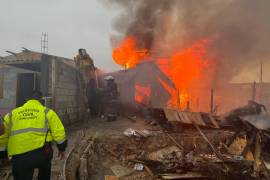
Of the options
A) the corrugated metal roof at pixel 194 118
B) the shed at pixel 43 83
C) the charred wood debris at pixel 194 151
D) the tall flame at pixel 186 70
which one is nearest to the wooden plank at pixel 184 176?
the charred wood debris at pixel 194 151

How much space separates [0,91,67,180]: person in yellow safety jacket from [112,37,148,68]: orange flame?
18401 mm

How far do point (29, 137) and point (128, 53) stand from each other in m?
19.6

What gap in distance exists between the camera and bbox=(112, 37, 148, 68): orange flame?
22500 mm

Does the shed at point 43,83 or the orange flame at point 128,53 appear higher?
the orange flame at point 128,53

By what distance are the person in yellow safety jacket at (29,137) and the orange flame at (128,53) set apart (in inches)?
724

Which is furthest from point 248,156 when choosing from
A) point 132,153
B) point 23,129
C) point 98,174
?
point 23,129

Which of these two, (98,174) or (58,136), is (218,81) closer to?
(98,174)

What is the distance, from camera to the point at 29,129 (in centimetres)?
381

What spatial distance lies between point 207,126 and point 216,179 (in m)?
3.51

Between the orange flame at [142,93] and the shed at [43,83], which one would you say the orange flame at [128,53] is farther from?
the shed at [43,83]

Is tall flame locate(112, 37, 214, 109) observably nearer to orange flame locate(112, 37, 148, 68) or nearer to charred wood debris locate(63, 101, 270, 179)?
orange flame locate(112, 37, 148, 68)

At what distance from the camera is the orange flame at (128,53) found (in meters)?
22.5

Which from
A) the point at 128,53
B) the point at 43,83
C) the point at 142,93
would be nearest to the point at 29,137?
the point at 43,83

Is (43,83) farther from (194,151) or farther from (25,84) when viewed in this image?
(194,151)
